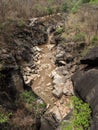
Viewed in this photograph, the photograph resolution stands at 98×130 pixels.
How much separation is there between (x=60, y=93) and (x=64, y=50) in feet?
9.82

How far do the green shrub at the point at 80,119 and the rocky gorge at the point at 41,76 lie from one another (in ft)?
0.76

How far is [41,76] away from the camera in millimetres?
9344

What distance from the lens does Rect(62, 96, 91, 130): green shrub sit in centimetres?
511

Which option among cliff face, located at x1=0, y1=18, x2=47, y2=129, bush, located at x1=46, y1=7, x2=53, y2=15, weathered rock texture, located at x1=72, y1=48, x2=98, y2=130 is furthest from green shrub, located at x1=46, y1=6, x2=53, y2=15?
weathered rock texture, located at x1=72, y1=48, x2=98, y2=130

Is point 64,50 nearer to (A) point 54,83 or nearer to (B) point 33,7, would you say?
(A) point 54,83

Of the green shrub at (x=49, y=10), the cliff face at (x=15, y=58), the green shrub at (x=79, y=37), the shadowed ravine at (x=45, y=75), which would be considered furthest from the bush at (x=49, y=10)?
the green shrub at (x=79, y=37)

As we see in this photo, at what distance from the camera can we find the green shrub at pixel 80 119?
5105 mm

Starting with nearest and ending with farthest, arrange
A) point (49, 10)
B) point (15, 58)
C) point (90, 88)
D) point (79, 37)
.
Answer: point (90, 88), point (15, 58), point (79, 37), point (49, 10)

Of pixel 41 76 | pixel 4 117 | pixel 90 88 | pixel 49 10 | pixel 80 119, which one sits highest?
pixel 49 10

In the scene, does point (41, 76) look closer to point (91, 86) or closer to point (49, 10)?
point (91, 86)

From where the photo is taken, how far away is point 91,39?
9398 mm

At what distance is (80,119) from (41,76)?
442 cm

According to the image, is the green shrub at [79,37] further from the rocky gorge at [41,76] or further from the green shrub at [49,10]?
the green shrub at [49,10]

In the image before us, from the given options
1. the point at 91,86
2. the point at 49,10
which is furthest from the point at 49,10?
the point at 91,86
